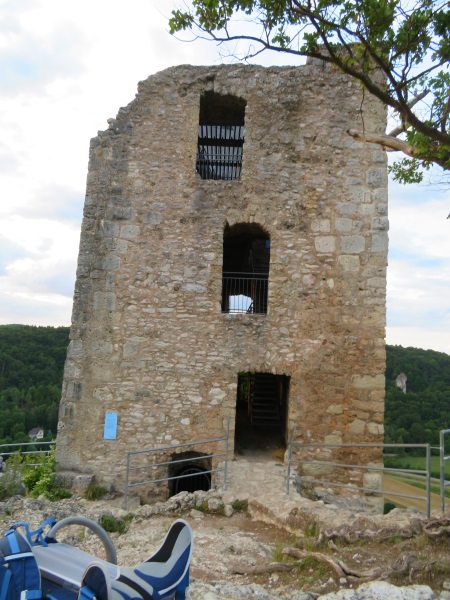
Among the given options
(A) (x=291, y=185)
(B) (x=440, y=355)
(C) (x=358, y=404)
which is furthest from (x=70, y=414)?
(B) (x=440, y=355)

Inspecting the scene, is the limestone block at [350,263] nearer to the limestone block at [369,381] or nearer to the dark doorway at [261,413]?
the limestone block at [369,381]

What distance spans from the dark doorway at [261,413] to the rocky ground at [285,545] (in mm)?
2187

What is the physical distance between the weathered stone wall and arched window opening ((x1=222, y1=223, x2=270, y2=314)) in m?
1.22

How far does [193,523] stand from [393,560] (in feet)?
9.57

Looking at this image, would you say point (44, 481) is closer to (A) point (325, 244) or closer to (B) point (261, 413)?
(B) point (261, 413)

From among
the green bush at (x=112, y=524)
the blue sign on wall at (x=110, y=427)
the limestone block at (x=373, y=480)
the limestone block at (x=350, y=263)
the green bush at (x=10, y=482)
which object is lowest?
the green bush at (x=112, y=524)

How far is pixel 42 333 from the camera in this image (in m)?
26.4

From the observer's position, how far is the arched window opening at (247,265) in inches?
382

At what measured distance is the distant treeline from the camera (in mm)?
17938

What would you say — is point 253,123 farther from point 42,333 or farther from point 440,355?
point 440,355

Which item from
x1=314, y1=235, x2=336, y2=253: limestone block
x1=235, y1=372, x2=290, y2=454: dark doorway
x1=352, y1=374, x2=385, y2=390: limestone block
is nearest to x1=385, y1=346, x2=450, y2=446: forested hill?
x1=235, y1=372, x2=290, y2=454: dark doorway

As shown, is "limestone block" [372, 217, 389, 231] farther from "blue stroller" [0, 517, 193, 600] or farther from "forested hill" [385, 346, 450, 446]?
"forested hill" [385, 346, 450, 446]

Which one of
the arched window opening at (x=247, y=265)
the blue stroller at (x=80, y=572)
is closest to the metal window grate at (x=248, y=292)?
the arched window opening at (x=247, y=265)

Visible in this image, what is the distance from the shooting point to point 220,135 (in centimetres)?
1032
